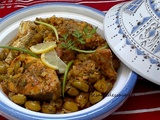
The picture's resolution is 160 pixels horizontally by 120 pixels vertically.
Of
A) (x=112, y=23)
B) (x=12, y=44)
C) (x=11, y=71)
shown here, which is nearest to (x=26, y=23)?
(x=12, y=44)

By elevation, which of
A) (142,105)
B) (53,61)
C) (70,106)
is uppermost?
(53,61)

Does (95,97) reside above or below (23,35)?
below

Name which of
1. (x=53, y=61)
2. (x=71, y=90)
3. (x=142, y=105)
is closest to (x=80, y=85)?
(x=71, y=90)

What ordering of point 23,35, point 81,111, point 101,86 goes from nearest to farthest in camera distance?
point 81,111 < point 101,86 < point 23,35

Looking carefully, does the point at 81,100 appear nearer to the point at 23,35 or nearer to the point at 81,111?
the point at 81,111

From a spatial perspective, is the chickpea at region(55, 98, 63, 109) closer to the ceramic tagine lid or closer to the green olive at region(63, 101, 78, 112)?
the green olive at region(63, 101, 78, 112)

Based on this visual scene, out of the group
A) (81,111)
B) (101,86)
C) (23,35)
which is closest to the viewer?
(81,111)

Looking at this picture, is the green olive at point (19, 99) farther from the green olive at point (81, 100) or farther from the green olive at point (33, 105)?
the green olive at point (81, 100)
